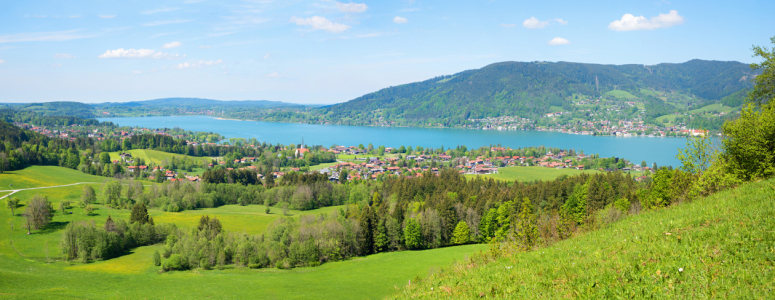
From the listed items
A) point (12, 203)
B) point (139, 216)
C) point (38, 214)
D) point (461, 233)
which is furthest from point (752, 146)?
point (12, 203)

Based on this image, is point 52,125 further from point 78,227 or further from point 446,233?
point 446,233

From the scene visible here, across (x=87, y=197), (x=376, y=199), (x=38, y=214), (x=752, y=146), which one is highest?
(x=752, y=146)

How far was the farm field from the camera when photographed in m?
67.6

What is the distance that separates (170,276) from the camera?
26.9 meters

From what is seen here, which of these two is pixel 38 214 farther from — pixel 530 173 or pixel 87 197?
pixel 530 173

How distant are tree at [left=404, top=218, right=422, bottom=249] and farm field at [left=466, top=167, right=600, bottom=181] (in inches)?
1408

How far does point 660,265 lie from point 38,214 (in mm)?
48253

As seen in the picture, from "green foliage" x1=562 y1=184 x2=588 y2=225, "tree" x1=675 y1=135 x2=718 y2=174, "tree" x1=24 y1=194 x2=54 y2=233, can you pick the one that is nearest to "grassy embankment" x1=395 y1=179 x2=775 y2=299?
"tree" x1=675 y1=135 x2=718 y2=174

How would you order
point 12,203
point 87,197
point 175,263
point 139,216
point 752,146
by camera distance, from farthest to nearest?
point 87,197 → point 12,203 → point 139,216 → point 175,263 → point 752,146

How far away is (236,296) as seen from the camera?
21.2 meters

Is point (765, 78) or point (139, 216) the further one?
point (139, 216)

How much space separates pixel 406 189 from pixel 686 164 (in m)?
36.1

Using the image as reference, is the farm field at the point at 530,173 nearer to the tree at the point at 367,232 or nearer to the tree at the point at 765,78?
the tree at the point at 367,232

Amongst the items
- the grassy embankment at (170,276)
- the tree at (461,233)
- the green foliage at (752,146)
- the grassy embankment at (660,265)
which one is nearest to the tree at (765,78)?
the green foliage at (752,146)
